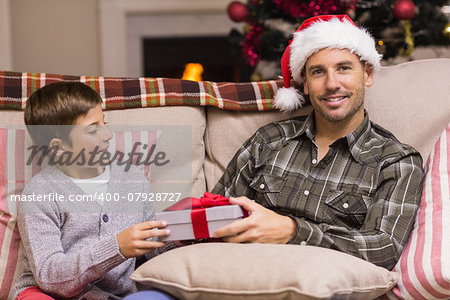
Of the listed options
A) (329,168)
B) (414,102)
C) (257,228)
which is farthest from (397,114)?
(257,228)

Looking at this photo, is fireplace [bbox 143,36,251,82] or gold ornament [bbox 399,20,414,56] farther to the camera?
fireplace [bbox 143,36,251,82]

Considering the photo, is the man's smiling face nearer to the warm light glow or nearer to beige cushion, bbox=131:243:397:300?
beige cushion, bbox=131:243:397:300

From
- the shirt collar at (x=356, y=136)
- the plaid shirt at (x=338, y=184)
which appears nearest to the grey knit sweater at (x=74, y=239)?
the plaid shirt at (x=338, y=184)

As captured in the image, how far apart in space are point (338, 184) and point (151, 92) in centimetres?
68

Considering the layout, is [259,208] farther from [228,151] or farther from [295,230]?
[228,151]

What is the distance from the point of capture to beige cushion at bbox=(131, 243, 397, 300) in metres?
1.14

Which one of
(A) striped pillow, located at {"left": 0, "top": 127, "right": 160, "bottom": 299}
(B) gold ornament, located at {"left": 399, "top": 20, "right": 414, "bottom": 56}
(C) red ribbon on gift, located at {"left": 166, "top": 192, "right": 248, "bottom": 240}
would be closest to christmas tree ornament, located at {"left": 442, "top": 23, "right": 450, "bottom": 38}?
(B) gold ornament, located at {"left": 399, "top": 20, "right": 414, "bottom": 56}

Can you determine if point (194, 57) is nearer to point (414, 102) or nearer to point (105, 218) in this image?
point (414, 102)

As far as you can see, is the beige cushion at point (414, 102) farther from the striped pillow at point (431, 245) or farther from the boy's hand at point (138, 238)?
the boy's hand at point (138, 238)

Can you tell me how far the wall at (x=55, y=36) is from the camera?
4.14 meters

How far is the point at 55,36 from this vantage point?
4180 mm

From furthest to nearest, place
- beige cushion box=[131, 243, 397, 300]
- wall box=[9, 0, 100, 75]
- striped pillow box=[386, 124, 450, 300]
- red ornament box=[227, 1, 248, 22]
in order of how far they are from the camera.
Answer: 1. wall box=[9, 0, 100, 75]
2. red ornament box=[227, 1, 248, 22]
3. striped pillow box=[386, 124, 450, 300]
4. beige cushion box=[131, 243, 397, 300]

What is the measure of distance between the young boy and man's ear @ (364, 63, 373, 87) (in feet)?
2.58

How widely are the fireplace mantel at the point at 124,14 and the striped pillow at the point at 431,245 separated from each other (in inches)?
115
